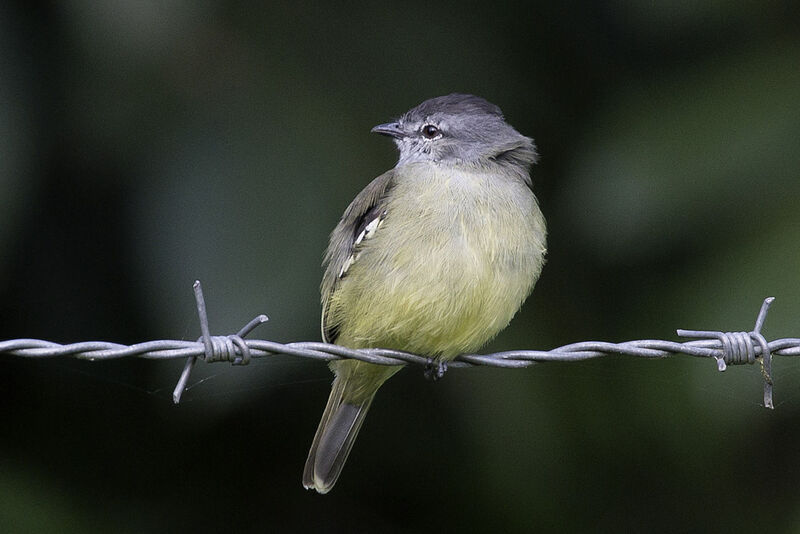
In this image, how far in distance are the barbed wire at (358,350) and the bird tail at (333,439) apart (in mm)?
759

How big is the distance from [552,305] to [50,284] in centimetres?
246

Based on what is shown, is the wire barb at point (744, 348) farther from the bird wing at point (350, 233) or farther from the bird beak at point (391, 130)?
the bird beak at point (391, 130)

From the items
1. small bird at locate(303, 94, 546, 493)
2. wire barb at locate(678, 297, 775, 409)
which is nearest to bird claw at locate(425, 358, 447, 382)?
small bird at locate(303, 94, 546, 493)

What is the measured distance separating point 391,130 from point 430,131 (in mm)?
184

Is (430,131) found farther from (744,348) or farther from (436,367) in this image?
(744,348)

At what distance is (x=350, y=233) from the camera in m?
4.26

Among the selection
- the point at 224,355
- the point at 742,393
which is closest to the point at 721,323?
the point at 742,393

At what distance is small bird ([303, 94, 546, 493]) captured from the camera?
12.6 feet

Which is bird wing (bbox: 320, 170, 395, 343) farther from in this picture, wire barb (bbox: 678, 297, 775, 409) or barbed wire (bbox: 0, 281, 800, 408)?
wire barb (bbox: 678, 297, 775, 409)

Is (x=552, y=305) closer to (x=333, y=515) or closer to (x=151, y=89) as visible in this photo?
(x=333, y=515)

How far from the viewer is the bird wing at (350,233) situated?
413cm

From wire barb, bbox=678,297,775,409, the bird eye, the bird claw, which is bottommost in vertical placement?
the bird claw

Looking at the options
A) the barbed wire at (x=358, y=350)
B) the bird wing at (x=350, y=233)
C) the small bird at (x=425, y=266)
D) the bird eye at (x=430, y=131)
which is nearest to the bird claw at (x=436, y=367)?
the small bird at (x=425, y=266)

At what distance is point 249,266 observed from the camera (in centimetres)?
452
